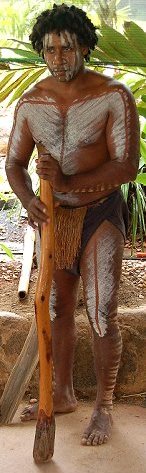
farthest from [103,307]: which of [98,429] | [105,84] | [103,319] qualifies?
[105,84]

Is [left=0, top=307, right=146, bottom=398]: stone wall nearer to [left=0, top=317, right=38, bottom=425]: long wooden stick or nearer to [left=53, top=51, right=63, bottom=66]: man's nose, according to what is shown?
[left=0, top=317, right=38, bottom=425]: long wooden stick

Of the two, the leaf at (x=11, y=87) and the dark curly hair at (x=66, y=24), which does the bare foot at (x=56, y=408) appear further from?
the dark curly hair at (x=66, y=24)

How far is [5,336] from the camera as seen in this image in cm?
260

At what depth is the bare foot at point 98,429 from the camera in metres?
2.25

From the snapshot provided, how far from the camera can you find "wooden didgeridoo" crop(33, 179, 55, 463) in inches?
81.8

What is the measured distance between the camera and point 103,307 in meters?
2.21

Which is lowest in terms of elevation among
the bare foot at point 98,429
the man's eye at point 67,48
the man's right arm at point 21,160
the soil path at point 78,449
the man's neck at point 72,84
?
the soil path at point 78,449

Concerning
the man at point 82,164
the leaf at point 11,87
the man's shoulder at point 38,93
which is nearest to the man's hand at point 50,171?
the man at point 82,164

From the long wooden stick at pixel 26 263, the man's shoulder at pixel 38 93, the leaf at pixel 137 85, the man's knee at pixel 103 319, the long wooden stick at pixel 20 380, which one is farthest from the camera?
the long wooden stick at pixel 26 263

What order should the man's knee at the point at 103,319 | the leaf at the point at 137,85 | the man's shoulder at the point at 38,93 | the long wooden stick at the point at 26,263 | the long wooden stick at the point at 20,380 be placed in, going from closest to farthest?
1. the man's shoulder at the point at 38,93
2. the man's knee at the point at 103,319
3. the long wooden stick at the point at 20,380
4. the leaf at the point at 137,85
5. the long wooden stick at the point at 26,263

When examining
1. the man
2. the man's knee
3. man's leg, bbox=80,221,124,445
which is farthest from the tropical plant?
the man's knee

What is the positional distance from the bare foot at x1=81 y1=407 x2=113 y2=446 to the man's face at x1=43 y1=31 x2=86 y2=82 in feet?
3.02

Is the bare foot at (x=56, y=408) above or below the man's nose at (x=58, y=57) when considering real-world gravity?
below

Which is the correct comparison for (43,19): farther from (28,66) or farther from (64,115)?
(28,66)
